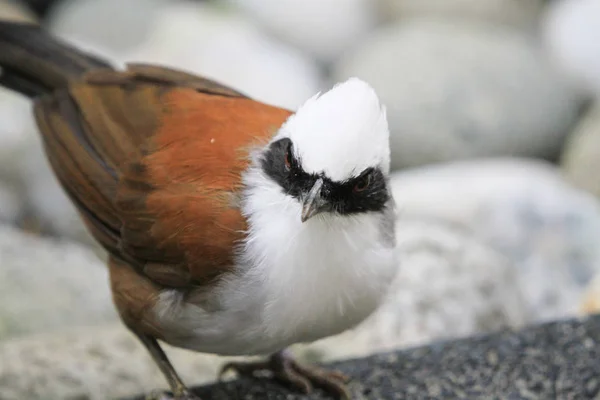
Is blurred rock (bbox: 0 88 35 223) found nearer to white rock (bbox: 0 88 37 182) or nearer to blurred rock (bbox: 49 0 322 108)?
white rock (bbox: 0 88 37 182)

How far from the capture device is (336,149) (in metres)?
1.76

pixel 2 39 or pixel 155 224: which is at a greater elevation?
pixel 2 39

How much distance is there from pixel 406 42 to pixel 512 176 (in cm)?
132

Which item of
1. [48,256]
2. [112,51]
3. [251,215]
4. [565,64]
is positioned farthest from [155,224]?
[565,64]

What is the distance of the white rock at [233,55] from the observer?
4871 mm

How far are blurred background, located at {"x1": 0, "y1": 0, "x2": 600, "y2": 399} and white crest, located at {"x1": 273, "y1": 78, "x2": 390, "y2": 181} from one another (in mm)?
1105

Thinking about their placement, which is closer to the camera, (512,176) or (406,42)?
(512,176)

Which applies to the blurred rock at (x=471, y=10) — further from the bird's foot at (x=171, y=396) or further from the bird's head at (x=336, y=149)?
the bird's head at (x=336, y=149)

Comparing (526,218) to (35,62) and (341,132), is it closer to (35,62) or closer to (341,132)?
(35,62)

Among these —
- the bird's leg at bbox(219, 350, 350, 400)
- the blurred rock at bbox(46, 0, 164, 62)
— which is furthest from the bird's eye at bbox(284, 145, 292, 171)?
the blurred rock at bbox(46, 0, 164, 62)

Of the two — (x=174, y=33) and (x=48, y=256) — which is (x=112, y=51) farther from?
(x=48, y=256)

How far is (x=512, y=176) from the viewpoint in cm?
408

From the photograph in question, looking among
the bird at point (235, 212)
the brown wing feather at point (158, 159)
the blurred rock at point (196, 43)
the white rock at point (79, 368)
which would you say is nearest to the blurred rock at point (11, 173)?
the blurred rock at point (196, 43)

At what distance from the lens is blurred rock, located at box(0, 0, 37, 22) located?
515 cm
